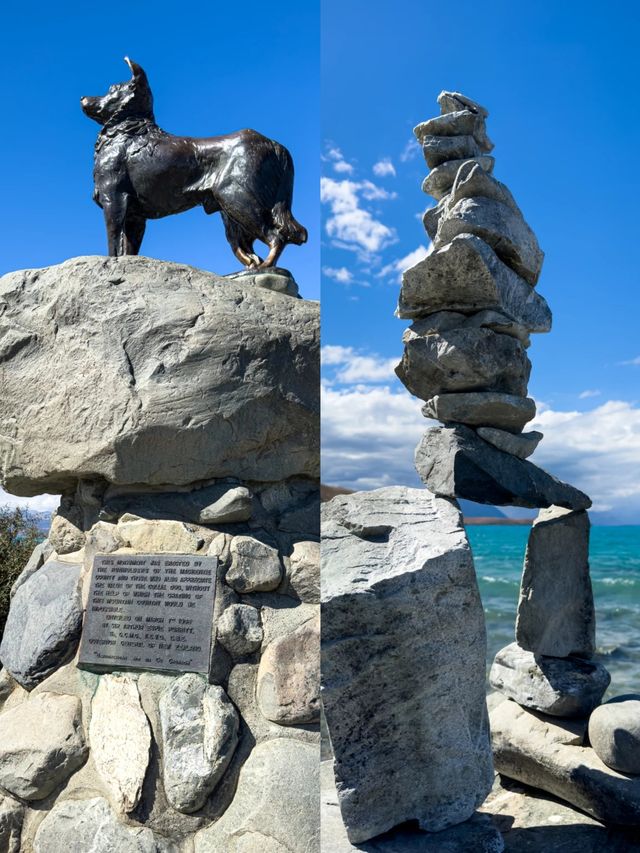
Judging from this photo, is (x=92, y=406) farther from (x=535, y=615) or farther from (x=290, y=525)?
(x=535, y=615)

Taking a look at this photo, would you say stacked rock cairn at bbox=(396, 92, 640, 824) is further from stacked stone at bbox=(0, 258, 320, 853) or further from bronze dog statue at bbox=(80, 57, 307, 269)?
bronze dog statue at bbox=(80, 57, 307, 269)

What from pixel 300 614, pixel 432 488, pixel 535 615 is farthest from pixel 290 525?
pixel 535 615

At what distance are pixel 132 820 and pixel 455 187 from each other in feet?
12.2

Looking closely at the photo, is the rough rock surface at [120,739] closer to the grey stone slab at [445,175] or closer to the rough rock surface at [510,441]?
the rough rock surface at [510,441]

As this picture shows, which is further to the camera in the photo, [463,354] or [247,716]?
[463,354]

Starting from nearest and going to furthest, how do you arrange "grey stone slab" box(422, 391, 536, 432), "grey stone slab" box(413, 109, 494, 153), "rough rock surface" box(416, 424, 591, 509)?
"rough rock surface" box(416, 424, 591, 509) < "grey stone slab" box(422, 391, 536, 432) < "grey stone slab" box(413, 109, 494, 153)

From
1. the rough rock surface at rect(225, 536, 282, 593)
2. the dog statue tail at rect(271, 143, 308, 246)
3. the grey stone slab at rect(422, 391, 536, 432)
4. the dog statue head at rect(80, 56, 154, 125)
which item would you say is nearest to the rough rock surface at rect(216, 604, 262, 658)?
the rough rock surface at rect(225, 536, 282, 593)

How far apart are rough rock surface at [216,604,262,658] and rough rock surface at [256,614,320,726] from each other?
9cm

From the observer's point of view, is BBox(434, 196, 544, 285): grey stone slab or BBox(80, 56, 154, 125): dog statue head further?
BBox(80, 56, 154, 125): dog statue head

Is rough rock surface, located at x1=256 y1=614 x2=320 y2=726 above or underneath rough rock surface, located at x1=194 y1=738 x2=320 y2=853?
above

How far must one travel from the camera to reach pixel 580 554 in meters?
4.34

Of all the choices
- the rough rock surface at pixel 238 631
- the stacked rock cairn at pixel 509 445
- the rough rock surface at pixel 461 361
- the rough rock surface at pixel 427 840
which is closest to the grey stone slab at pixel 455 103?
the stacked rock cairn at pixel 509 445

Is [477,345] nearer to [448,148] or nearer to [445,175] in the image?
[445,175]

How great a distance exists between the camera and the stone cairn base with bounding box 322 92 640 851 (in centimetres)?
309
